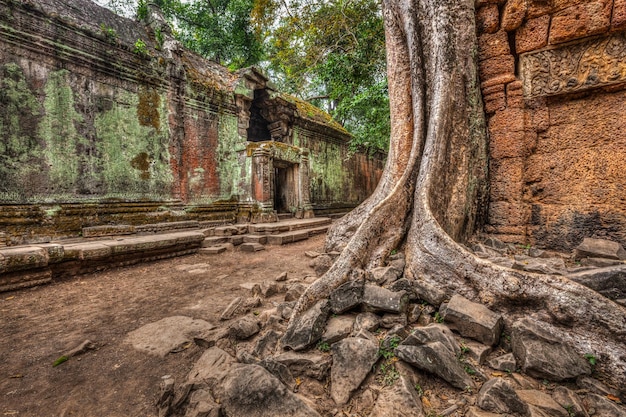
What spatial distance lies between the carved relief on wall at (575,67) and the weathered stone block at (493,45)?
20cm

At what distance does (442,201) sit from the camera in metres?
2.60

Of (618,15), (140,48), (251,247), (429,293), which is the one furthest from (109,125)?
(618,15)

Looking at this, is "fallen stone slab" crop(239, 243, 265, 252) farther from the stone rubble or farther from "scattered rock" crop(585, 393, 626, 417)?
"scattered rock" crop(585, 393, 626, 417)

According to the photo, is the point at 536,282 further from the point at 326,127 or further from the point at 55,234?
the point at 326,127

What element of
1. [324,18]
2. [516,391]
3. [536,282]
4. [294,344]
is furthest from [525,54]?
[324,18]

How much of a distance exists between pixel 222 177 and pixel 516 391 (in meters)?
7.56

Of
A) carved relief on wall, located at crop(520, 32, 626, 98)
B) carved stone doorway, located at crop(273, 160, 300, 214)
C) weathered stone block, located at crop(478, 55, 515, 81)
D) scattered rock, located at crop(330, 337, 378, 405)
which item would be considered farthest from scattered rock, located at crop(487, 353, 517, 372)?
carved stone doorway, located at crop(273, 160, 300, 214)

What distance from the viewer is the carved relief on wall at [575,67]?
7.84ft

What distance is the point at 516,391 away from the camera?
1.20 meters

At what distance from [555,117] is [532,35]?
0.87m

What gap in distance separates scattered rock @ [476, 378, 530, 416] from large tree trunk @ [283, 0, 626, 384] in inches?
19.6

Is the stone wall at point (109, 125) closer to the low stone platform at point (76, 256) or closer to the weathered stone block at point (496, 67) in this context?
the low stone platform at point (76, 256)

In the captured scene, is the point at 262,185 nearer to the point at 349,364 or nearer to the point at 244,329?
the point at 244,329

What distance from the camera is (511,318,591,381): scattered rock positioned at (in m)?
1.23
